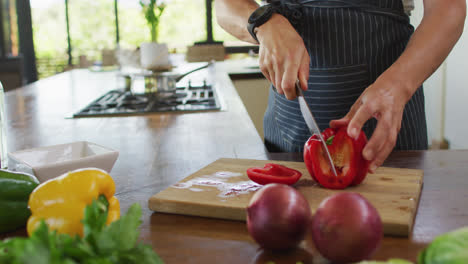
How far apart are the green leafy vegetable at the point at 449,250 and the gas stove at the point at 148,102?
1.64 m

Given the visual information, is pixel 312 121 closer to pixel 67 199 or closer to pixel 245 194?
pixel 245 194

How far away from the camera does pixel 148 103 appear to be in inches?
88.7

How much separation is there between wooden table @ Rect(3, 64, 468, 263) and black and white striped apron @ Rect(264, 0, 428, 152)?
23cm

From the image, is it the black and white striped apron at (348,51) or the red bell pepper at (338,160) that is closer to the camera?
the red bell pepper at (338,160)

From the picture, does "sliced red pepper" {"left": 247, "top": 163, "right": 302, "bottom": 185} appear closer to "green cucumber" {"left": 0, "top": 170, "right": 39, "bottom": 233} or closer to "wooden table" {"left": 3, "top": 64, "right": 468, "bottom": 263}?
"wooden table" {"left": 3, "top": 64, "right": 468, "bottom": 263}

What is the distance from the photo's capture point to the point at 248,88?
12.4 feet

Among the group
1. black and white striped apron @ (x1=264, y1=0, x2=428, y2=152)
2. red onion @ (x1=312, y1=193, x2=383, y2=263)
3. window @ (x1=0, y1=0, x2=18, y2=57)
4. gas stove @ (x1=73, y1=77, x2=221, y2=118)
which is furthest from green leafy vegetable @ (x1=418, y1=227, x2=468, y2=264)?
window @ (x1=0, y1=0, x2=18, y2=57)

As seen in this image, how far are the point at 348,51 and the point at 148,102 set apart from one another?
1.11 metres

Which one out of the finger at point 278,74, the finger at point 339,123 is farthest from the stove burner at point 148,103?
the finger at point 339,123

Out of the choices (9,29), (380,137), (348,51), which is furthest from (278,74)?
(9,29)

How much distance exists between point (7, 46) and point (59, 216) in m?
8.44

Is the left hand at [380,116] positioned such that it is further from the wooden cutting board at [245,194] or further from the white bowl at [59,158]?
the white bowl at [59,158]

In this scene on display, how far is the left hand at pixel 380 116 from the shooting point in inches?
38.6

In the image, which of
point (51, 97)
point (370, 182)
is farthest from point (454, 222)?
point (51, 97)
